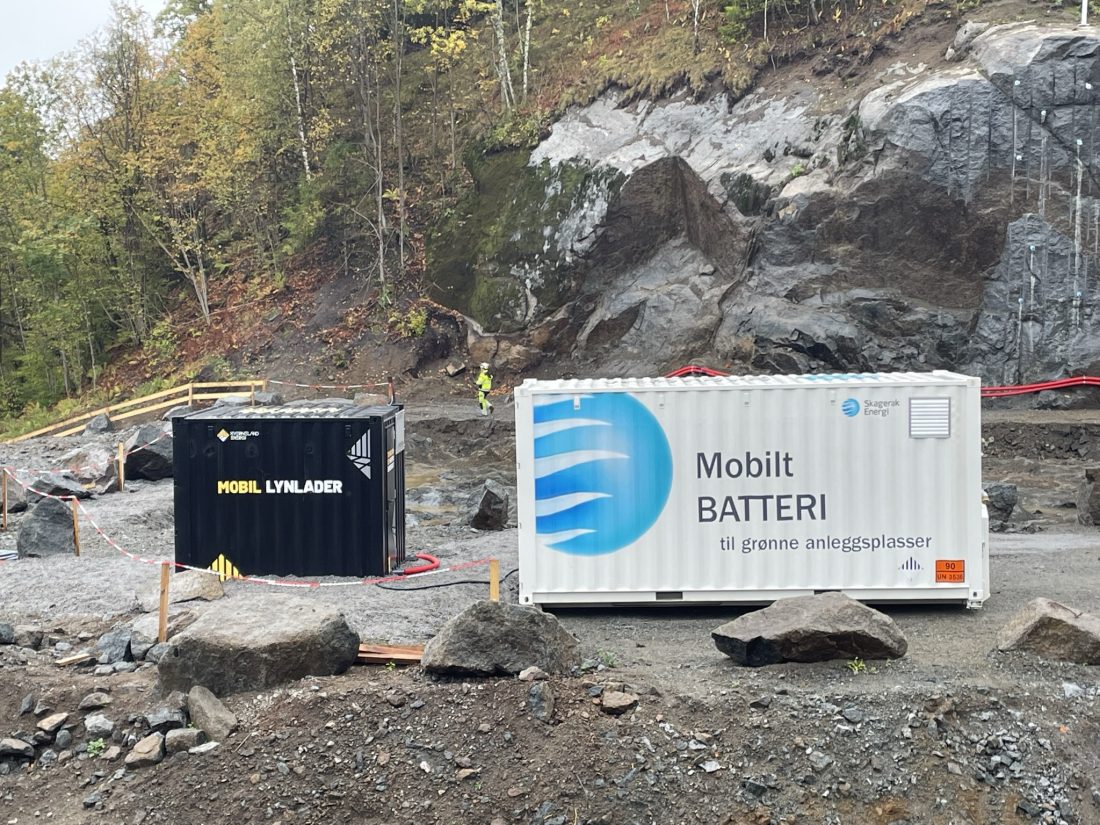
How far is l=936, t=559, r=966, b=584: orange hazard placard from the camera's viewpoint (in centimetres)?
1009

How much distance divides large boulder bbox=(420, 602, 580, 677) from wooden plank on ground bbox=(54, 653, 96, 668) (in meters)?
3.03

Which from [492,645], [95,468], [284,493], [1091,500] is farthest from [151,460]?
[1091,500]

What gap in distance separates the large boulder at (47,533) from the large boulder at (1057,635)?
1181cm

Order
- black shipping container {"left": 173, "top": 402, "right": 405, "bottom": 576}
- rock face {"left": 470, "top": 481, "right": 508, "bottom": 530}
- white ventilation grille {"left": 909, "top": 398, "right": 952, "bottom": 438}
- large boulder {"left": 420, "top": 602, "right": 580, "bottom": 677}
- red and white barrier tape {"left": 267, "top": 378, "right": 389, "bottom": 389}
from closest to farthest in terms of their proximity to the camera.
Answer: large boulder {"left": 420, "top": 602, "right": 580, "bottom": 677}, white ventilation grille {"left": 909, "top": 398, "right": 952, "bottom": 438}, black shipping container {"left": 173, "top": 402, "right": 405, "bottom": 576}, rock face {"left": 470, "top": 481, "right": 508, "bottom": 530}, red and white barrier tape {"left": 267, "top": 378, "right": 389, "bottom": 389}

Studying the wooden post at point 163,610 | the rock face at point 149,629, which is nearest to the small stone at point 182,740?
the rock face at point 149,629

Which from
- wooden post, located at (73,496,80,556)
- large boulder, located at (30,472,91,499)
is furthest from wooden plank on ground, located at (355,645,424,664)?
large boulder, located at (30,472,91,499)

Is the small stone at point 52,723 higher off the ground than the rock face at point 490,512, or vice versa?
the rock face at point 490,512

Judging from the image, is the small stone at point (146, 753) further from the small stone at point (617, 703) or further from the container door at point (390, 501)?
the container door at point (390, 501)

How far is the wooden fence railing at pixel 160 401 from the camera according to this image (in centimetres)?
2967

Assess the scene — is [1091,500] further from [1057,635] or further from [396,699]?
[396,699]

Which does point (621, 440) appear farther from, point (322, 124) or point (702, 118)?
point (322, 124)

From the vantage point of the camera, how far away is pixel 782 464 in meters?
10.2

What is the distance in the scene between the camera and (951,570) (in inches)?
398

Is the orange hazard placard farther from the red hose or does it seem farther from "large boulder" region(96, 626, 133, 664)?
"large boulder" region(96, 626, 133, 664)
